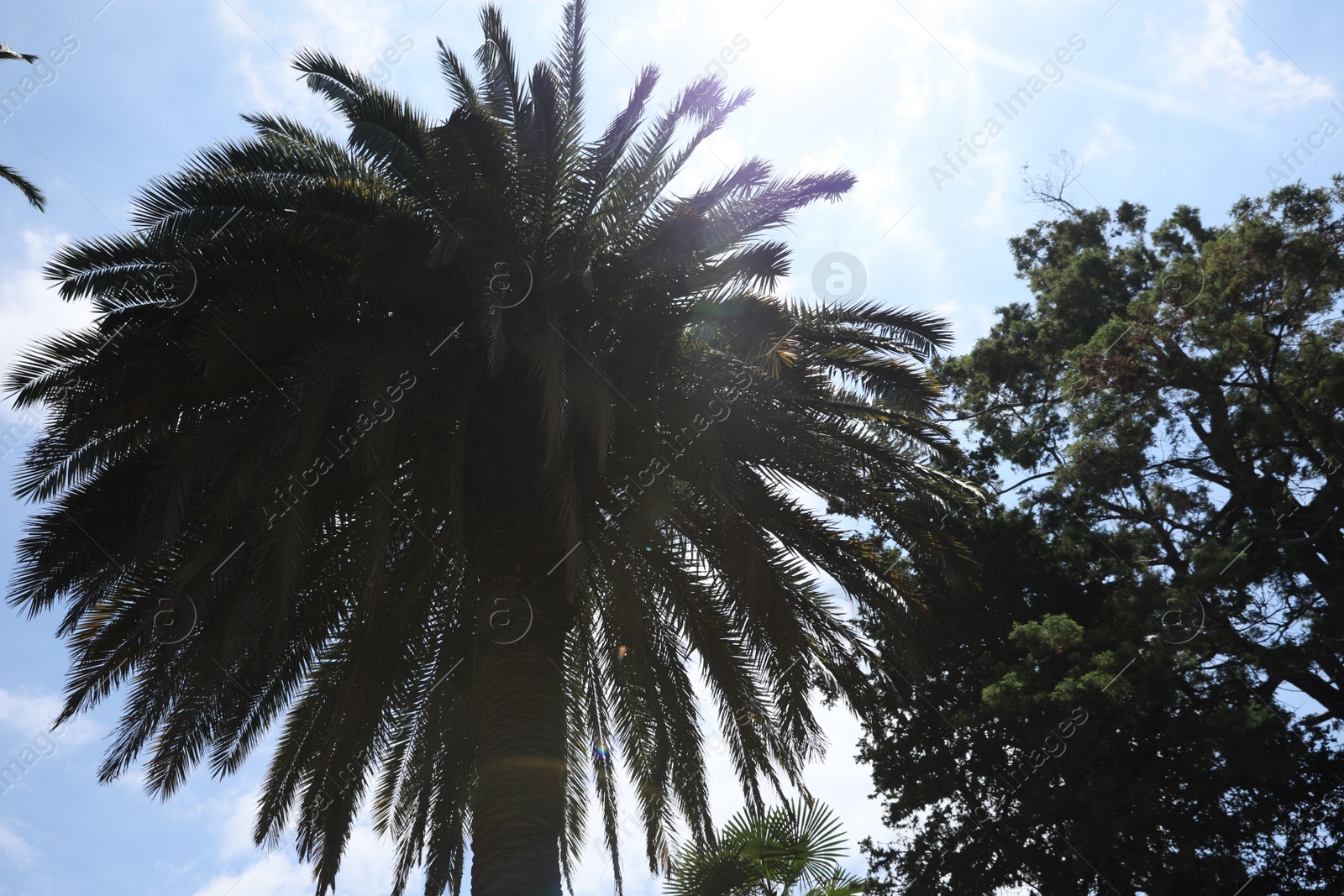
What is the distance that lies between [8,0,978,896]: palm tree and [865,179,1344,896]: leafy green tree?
12.3 feet

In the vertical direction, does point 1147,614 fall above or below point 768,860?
above

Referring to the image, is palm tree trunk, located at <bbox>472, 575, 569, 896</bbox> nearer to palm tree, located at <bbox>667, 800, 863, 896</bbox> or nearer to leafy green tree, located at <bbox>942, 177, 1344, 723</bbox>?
palm tree, located at <bbox>667, 800, 863, 896</bbox>

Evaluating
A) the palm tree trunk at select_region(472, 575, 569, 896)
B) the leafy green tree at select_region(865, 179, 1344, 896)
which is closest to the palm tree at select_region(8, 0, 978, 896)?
the palm tree trunk at select_region(472, 575, 569, 896)

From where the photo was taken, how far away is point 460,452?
27.1 ft

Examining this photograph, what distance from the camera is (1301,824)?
1391cm

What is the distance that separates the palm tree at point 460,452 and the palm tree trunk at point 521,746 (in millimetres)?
27

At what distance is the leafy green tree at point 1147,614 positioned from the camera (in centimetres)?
1389

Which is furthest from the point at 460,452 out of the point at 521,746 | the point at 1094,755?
the point at 1094,755

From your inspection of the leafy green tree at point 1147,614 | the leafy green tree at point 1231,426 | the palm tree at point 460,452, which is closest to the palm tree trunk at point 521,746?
the palm tree at point 460,452

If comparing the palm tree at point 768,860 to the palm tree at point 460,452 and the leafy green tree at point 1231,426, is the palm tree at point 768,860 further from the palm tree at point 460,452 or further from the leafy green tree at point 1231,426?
the leafy green tree at point 1231,426

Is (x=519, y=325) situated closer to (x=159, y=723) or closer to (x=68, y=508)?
(x=68, y=508)

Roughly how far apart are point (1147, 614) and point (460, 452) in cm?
1131

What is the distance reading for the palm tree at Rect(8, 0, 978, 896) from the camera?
796 cm

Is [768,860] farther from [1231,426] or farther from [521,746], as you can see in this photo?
[1231,426]
